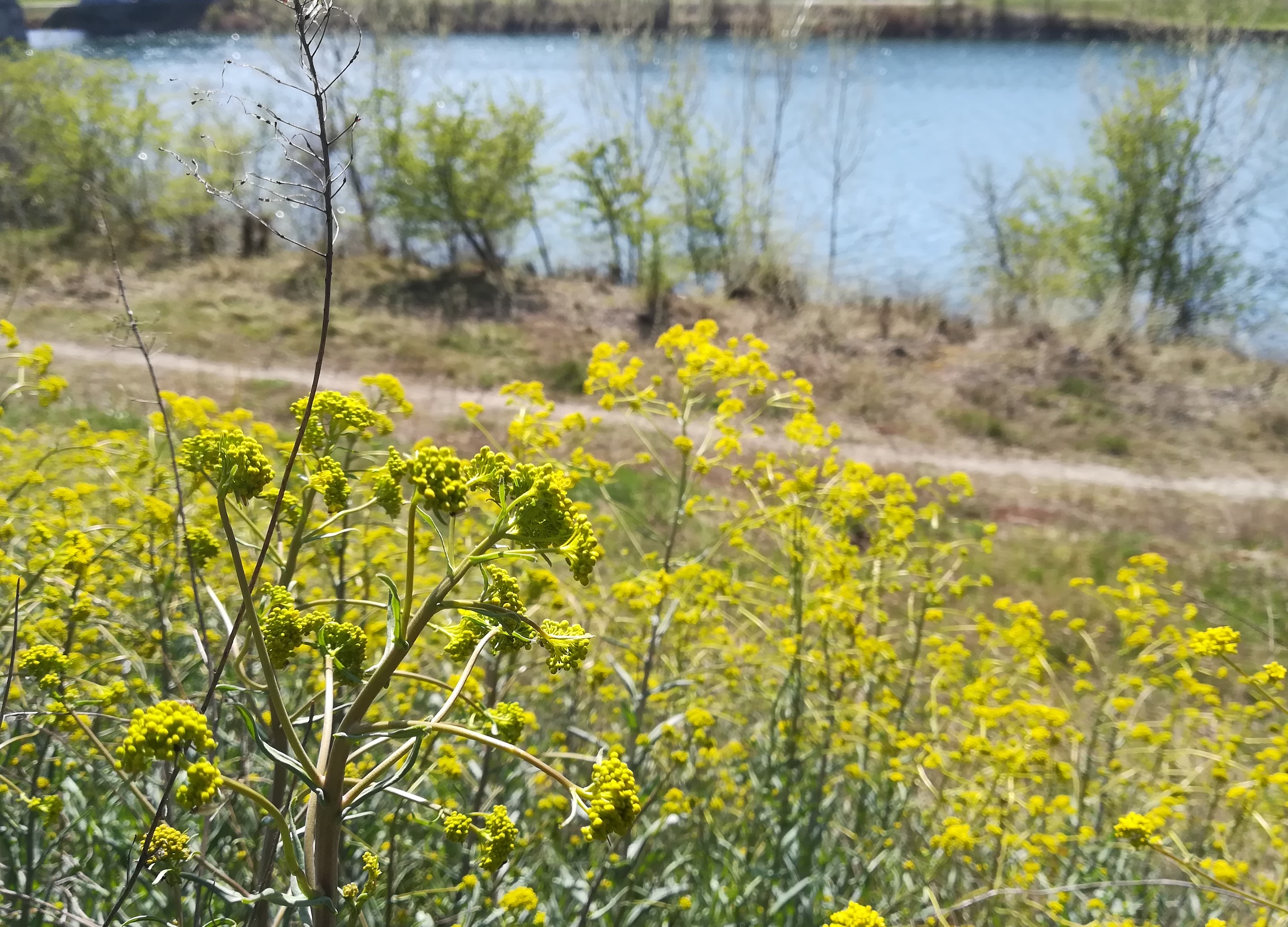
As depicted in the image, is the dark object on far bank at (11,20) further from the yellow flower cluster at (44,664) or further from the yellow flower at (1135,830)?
the yellow flower at (1135,830)

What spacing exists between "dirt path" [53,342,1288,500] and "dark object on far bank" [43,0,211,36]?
20558 mm

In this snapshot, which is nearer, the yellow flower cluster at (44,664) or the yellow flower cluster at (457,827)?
the yellow flower cluster at (457,827)

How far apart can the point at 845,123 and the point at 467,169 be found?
886cm

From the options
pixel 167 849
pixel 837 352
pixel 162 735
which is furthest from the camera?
pixel 837 352

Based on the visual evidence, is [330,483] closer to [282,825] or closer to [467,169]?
[282,825]

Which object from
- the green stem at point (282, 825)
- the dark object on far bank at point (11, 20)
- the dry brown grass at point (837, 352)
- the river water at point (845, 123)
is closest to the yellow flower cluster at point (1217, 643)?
the green stem at point (282, 825)

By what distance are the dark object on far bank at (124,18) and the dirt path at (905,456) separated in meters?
20.6

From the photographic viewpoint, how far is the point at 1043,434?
12750 millimetres

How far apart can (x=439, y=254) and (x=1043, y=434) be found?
13096mm

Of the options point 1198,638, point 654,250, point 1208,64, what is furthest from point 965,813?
point 1208,64

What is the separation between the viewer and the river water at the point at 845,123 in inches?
738

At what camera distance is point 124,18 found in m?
30.5

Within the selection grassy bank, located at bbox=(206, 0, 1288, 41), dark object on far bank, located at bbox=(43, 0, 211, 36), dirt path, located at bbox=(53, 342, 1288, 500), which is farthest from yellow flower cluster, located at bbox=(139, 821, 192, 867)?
dark object on far bank, located at bbox=(43, 0, 211, 36)

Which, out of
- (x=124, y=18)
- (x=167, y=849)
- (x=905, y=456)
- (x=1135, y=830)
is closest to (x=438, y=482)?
(x=167, y=849)
